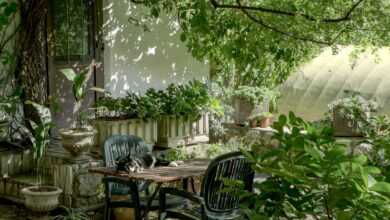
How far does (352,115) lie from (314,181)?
6440 mm

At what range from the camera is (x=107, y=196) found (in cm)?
492

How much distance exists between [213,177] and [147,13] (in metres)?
4.02

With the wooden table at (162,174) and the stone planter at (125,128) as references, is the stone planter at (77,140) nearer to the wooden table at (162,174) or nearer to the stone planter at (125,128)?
the stone planter at (125,128)

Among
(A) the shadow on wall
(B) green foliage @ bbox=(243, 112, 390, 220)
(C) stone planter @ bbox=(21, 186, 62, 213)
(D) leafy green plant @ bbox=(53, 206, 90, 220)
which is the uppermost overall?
(A) the shadow on wall

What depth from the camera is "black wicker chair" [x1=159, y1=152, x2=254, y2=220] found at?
434cm

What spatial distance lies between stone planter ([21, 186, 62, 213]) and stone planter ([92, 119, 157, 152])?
0.88 m

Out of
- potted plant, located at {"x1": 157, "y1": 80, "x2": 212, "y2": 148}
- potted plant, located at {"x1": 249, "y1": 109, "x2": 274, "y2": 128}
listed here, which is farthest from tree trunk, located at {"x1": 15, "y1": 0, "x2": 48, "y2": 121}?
potted plant, located at {"x1": 249, "y1": 109, "x2": 274, "y2": 128}

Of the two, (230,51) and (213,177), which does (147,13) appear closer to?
(230,51)

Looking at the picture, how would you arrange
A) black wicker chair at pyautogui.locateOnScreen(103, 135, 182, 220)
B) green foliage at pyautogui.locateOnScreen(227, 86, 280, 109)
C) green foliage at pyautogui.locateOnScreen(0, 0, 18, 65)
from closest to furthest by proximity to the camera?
1. black wicker chair at pyautogui.locateOnScreen(103, 135, 182, 220)
2. green foliage at pyautogui.locateOnScreen(0, 0, 18, 65)
3. green foliage at pyautogui.locateOnScreen(227, 86, 280, 109)

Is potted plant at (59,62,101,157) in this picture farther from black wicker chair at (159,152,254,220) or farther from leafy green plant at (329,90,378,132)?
leafy green plant at (329,90,378,132)

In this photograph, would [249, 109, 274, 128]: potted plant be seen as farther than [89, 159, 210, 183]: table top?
Yes

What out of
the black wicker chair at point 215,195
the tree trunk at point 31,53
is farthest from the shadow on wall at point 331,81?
the black wicker chair at point 215,195

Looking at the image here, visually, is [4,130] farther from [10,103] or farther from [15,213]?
[15,213]

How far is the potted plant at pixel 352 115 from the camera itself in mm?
7668
